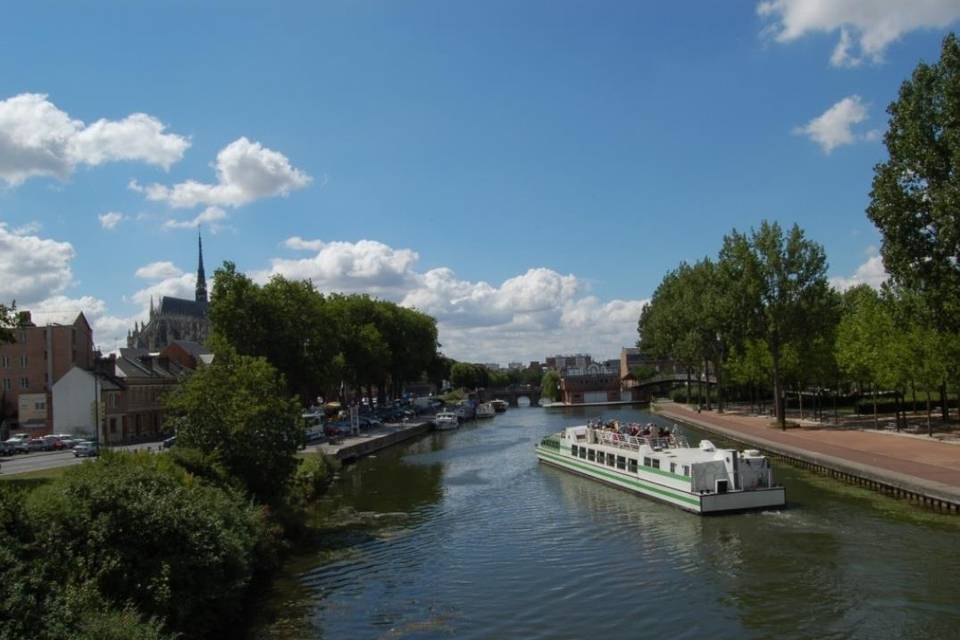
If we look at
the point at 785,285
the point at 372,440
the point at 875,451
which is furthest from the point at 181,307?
the point at 875,451

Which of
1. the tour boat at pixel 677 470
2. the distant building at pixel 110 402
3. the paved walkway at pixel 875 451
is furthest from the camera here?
the distant building at pixel 110 402

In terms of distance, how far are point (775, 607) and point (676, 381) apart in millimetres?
135692

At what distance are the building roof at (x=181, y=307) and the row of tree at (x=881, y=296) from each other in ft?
400

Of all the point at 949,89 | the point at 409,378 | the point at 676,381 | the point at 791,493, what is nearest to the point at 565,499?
the point at 791,493

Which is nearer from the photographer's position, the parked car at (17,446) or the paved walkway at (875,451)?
the paved walkway at (875,451)

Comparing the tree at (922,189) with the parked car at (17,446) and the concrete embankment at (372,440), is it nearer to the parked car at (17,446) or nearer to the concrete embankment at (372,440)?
the concrete embankment at (372,440)

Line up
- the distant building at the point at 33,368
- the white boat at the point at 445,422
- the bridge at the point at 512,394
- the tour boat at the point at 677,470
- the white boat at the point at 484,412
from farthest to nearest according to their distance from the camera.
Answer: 1. the bridge at the point at 512,394
2. the white boat at the point at 484,412
3. the white boat at the point at 445,422
4. the distant building at the point at 33,368
5. the tour boat at the point at 677,470

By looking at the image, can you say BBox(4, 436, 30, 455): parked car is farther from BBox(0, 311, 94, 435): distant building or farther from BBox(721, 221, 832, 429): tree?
BBox(721, 221, 832, 429): tree

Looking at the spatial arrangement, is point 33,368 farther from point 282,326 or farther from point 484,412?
point 484,412

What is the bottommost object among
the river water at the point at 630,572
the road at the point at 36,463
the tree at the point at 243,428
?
the river water at the point at 630,572

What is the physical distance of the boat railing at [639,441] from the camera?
4583 centimetres

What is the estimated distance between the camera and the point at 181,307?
7190 inches

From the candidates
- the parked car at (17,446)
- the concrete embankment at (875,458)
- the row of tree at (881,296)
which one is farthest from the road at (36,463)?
the row of tree at (881,296)

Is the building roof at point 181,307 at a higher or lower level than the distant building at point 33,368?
higher
